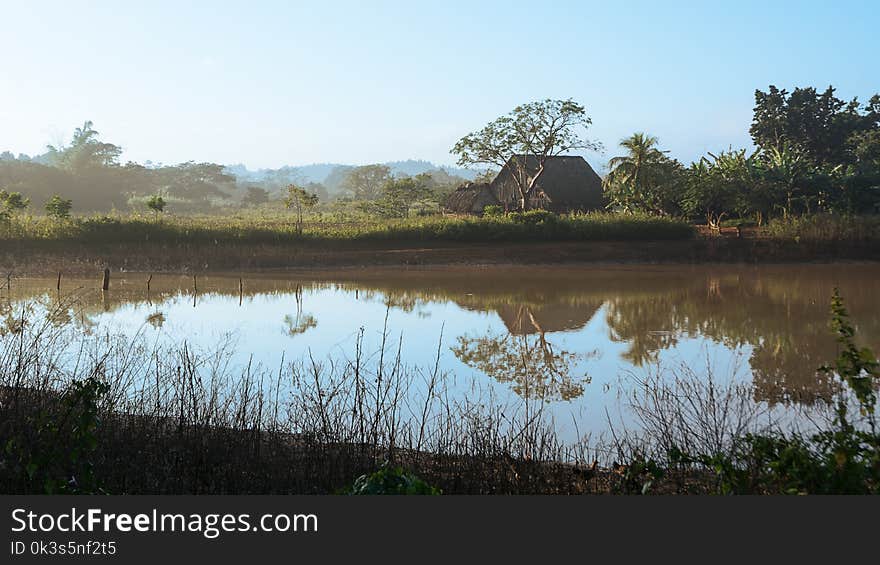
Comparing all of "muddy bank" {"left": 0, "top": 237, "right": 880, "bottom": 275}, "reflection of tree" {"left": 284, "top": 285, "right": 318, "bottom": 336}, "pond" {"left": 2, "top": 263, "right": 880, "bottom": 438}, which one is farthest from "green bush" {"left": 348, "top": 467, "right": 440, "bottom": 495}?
"muddy bank" {"left": 0, "top": 237, "right": 880, "bottom": 275}

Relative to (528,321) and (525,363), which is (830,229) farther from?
(525,363)

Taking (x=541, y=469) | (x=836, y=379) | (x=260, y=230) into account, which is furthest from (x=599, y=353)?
(x=260, y=230)

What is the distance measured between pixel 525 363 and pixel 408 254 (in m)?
14.9

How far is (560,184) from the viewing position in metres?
34.9

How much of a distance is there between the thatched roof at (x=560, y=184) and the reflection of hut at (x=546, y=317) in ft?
60.1

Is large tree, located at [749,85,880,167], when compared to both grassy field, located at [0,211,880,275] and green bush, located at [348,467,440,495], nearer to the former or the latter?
grassy field, located at [0,211,880,275]

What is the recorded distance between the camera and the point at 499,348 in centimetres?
1114

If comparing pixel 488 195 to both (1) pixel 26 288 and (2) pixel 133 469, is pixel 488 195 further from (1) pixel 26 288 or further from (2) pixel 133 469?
(2) pixel 133 469

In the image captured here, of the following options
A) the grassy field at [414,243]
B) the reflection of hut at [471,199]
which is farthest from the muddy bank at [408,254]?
the reflection of hut at [471,199]

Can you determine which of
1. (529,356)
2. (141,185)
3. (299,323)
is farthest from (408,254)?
(141,185)

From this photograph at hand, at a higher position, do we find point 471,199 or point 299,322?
point 471,199

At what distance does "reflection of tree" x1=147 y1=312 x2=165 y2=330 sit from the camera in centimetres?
1252

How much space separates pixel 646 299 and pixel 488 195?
62.3 feet

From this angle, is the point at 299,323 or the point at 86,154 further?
the point at 86,154
